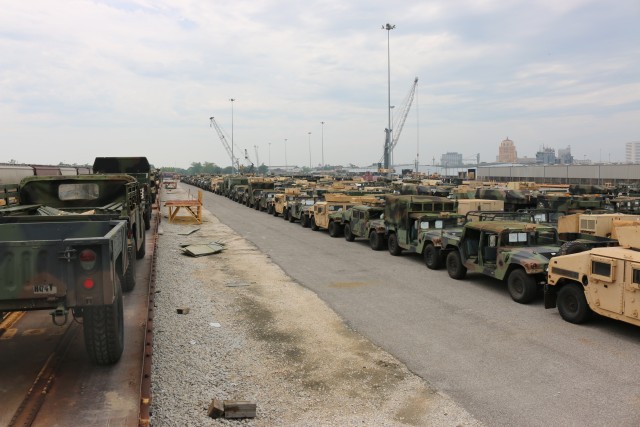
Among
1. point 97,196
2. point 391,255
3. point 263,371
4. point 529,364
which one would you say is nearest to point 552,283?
point 529,364

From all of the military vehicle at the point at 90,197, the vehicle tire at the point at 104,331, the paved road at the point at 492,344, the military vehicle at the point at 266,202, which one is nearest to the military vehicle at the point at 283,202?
the military vehicle at the point at 266,202

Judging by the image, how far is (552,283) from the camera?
10078mm

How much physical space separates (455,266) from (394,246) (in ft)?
12.9

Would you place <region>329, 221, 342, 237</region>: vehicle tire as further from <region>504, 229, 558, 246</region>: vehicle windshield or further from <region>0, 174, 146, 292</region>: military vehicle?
<region>504, 229, 558, 246</region>: vehicle windshield

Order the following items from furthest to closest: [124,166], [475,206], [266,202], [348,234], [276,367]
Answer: [266,202], [124,166], [348,234], [475,206], [276,367]

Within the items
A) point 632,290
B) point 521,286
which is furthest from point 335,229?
point 632,290

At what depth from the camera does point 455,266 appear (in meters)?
13.6

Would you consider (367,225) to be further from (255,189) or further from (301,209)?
(255,189)

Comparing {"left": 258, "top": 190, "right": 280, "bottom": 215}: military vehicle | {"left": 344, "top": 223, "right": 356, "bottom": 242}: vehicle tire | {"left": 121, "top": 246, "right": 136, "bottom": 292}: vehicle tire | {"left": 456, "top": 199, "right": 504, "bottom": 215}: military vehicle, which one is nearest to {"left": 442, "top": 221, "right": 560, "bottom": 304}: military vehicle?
{"left": 456, "top": 199, "right": 504, "bottom": 215}: military vehicle

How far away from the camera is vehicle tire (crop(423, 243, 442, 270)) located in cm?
1477

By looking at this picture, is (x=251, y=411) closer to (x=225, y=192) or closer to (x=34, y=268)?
(x=34, y=268)

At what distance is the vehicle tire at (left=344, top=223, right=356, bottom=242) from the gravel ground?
8649 millimetres

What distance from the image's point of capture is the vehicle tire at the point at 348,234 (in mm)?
21141

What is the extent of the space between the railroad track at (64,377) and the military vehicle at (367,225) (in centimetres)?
1079
